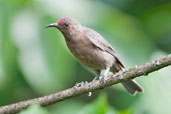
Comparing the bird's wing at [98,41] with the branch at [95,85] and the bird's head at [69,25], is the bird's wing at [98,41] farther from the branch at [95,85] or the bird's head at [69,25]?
the branch at [95,85]

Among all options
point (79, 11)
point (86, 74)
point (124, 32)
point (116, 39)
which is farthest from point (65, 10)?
point (86, 74)

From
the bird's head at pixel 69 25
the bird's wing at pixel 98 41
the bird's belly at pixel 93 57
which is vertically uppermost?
the bird's head at pixel 69 25

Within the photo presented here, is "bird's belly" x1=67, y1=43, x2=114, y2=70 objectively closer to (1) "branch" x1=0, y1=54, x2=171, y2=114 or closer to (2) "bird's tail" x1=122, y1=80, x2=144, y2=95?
(2) "bird's tail" x1=122, y1=80, x2=144, y2=95

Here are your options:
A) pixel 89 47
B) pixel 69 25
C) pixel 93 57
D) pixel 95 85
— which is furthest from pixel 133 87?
pixel 95 85

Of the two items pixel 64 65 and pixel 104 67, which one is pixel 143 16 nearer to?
pixel 104 67

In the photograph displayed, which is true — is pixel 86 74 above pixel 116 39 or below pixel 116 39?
below

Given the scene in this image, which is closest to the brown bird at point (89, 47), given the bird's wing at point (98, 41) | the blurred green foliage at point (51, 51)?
the bird's wing at point (98, 41)
